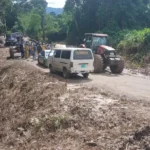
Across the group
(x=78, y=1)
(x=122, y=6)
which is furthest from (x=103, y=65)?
(x=78, y=1)

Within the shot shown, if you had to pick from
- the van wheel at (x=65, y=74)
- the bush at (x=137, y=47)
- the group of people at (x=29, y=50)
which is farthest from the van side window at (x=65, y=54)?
the group of people at (x=29, y=50)

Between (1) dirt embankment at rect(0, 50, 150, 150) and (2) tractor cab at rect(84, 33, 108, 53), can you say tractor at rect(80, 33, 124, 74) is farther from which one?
(1) dirt embankment at rect(0, 50, 150, 150)

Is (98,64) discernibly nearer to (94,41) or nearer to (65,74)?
(65,74)

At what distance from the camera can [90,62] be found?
15977 mm

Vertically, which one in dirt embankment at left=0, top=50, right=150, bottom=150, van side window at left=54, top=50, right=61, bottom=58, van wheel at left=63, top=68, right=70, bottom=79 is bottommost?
dirt embankment at left=0, top=50, right=150, bottom=150

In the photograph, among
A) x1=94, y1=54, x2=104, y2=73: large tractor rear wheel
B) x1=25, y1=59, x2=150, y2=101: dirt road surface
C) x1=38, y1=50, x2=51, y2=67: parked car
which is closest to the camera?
x1=25, y1=59, x2=150, y2=101: dirt road surface

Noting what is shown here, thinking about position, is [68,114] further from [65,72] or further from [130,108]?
[65,72]

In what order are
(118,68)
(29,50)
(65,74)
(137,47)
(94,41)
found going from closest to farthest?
(65,74) → (118,68) → (94,41) → (137,47) → (29,50)

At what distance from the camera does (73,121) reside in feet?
29.4

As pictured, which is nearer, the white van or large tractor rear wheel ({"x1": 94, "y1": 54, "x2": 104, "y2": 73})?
the white van

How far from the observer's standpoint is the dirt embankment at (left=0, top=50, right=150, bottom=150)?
295 inches

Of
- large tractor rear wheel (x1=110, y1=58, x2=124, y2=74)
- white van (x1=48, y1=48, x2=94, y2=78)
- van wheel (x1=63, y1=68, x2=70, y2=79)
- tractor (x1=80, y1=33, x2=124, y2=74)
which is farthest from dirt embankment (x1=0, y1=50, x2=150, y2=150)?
large tractor rear wheel (x1=110, y1=58, x2=124, y2=74)

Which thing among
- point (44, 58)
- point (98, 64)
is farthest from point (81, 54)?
A: point (44, 58)

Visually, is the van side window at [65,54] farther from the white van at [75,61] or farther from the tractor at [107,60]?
the tractor at [107,60]
